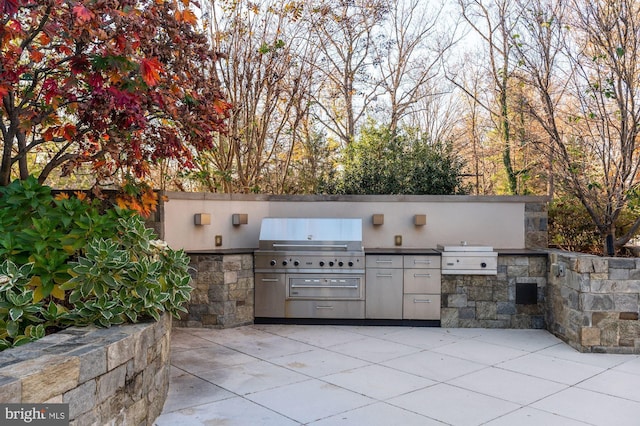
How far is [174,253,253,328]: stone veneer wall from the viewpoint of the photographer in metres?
5.96

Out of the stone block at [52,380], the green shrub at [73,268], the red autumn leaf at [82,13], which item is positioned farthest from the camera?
the green shrub at [73,268]

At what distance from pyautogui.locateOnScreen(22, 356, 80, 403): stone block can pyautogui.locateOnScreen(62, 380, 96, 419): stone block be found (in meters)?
0.03

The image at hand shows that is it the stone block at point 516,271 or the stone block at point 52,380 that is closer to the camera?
the stone block at point 52,380

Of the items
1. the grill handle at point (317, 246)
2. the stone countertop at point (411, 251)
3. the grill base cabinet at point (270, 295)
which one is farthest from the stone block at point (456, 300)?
the grill base cabinet at point (270, 295)

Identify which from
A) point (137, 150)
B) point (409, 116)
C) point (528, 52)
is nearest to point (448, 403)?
point (137, 150)

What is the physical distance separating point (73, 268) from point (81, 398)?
0.90 meters

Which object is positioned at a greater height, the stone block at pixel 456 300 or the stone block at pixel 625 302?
the stone block at pixel 625 302

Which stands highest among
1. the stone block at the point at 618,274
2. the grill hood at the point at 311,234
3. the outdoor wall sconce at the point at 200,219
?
the outdoor wall sconce at the point at 200,219

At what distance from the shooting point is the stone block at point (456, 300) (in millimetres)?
6055

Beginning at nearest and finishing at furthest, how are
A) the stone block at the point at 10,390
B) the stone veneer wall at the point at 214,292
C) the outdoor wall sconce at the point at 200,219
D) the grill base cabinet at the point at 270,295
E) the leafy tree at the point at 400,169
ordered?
the stone block at the point at 10,390 < the stone veneer wall at the point at 214,292 < the grill base cabinet at the point at 270,295 < the outdoor wall sconce at the point at 200,219 < the leafy tree at the point at 400,169

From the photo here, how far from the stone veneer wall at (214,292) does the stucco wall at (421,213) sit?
0.67 m

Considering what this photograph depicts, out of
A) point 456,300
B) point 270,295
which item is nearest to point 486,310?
point 456,300

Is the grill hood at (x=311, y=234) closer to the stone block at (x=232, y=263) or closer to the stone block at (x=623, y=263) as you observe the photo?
the stone block at (x=232, y=263)

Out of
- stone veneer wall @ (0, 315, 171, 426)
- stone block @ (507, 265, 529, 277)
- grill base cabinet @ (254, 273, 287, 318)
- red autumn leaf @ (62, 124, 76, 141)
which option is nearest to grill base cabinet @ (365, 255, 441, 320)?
stone block @ (507, 265, 529, 277)
